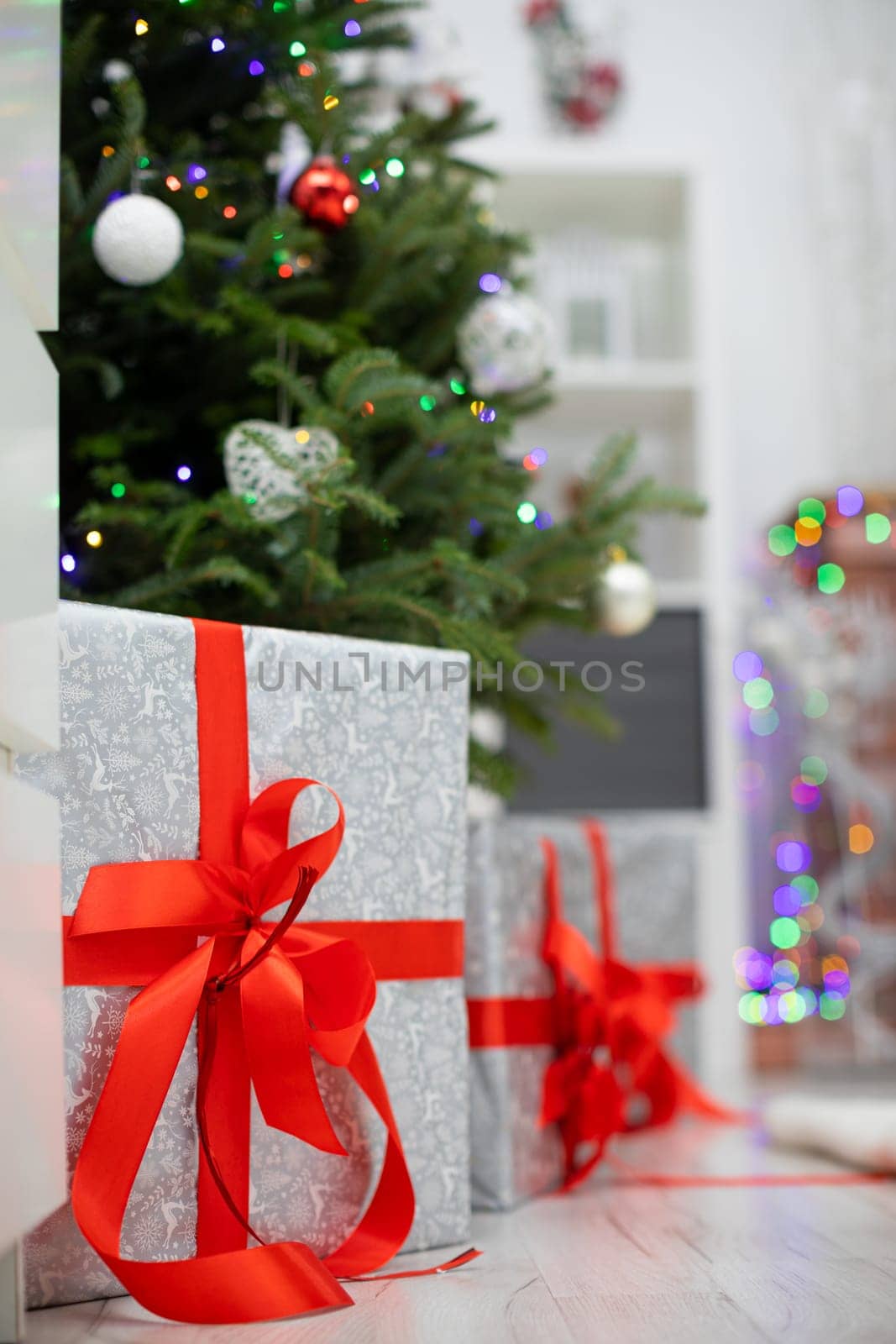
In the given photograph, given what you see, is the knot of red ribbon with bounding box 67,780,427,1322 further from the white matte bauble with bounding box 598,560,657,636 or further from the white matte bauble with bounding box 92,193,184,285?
the white matte bauble with bounding box 598,560,657,636

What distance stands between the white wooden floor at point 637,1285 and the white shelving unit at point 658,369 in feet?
4.27

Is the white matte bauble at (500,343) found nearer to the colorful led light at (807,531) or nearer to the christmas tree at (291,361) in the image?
the christmas tree at (291,361)

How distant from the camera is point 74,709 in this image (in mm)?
708

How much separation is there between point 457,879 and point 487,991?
0.17 meters

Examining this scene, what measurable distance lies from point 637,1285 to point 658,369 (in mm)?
2002

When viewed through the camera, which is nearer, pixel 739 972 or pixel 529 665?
pixel 529 665

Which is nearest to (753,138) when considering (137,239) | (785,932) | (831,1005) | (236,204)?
(785,932)

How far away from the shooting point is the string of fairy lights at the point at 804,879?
7.70 feet

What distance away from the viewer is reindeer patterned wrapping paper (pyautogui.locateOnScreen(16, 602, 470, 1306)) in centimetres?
70

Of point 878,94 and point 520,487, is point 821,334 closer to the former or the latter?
point 878,94

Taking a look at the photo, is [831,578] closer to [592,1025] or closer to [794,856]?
[794,856]

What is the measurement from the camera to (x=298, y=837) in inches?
31.0

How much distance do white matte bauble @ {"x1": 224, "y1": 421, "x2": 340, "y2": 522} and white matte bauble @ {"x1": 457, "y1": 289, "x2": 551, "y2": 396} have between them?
28 centimetres

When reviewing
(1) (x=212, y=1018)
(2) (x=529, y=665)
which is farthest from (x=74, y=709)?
(2) (x=529, y=665)
